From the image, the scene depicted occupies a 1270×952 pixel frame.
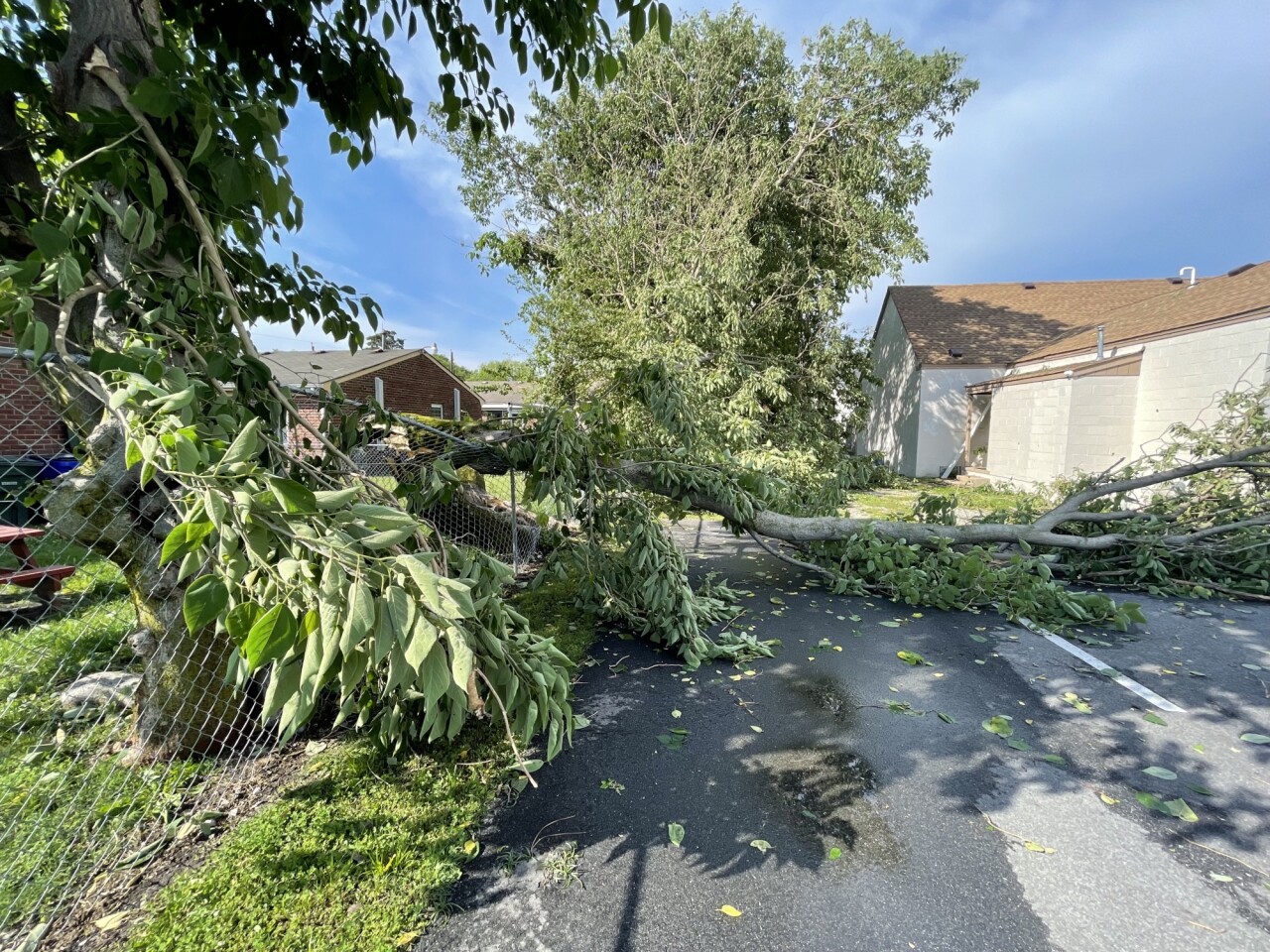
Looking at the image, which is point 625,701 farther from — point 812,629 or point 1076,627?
point 1076,627

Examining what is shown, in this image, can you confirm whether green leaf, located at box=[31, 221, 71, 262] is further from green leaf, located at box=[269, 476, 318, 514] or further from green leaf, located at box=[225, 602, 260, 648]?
green leaf, located at box=[225, 602, 260, 648]

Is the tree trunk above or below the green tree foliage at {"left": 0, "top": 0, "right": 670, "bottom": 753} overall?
below

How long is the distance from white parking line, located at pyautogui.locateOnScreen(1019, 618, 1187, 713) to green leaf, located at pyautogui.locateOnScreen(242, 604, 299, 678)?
172 inches

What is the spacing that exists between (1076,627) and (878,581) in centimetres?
153

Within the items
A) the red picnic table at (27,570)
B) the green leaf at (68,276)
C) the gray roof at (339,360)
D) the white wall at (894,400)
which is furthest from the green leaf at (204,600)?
the white wall at (894,400)

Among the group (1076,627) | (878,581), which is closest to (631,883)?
(878,581)

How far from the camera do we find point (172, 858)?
197 cm

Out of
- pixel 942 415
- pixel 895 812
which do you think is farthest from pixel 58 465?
pixel 942 415

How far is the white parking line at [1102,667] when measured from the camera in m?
3.14

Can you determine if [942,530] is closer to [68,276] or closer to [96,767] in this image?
[68,276]

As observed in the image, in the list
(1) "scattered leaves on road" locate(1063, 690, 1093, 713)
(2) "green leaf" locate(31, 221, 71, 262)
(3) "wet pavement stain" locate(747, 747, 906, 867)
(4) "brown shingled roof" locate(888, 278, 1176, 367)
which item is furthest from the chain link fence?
(4) "brown shingled roof" locate(888, 278, 1176, 367)

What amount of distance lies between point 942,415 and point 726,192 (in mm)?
10958

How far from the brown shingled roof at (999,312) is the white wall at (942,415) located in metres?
0.38

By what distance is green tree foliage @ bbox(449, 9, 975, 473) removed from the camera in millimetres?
10211
